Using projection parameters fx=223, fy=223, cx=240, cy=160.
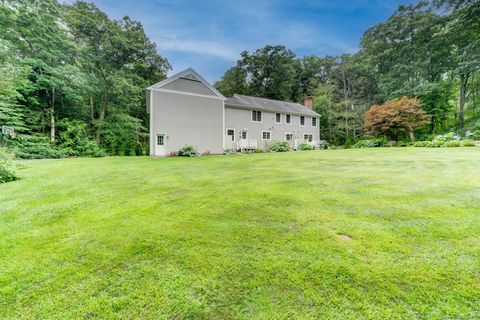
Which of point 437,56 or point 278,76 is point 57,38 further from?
point 437,56

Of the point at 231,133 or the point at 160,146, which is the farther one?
the point at 231,133

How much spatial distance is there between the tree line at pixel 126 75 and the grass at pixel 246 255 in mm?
11611

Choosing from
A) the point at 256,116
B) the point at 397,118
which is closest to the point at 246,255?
the point at 256,116

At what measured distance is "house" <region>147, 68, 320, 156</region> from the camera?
15766 mm

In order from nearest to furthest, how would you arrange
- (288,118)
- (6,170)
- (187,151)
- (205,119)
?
(6,170)
(187,151)
(205,119)
(288,118)

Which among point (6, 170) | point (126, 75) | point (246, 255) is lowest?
point (246, 255)

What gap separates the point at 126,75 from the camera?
2080cm

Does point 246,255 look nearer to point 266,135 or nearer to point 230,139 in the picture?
point 230,139

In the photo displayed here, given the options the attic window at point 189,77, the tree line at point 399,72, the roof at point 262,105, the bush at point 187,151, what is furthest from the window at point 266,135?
the tree line at point 399,72

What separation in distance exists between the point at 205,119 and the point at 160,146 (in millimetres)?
4101

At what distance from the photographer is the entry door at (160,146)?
15755 millimetres

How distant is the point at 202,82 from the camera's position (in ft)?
57.0

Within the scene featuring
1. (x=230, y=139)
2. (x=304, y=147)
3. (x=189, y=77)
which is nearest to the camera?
(x=189, y=77)

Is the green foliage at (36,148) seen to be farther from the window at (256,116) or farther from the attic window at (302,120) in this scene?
the attic window at (302,120)
